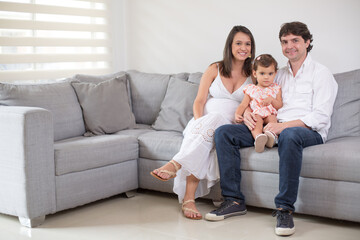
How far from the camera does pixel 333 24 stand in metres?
3.81

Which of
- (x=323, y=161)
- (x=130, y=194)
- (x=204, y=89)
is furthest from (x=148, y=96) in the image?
(x=323, y=161)

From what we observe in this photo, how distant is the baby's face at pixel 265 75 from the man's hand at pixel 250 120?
8.4 inches

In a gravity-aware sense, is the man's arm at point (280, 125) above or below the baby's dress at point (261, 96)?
below

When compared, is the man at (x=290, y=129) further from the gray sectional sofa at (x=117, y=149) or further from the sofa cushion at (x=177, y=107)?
the sofa cushion at (x=177, y=107)

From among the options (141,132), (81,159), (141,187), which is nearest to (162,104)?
(141,132)

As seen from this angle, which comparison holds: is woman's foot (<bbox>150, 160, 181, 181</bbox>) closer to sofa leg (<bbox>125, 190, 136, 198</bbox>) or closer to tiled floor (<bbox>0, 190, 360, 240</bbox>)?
tiled floor (<bbox>0, 190, 360, 240</bbox>)

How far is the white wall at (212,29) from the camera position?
3789 mm

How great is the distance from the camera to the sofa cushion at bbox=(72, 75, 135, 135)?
12.3 feet

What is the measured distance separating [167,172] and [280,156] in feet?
2.18

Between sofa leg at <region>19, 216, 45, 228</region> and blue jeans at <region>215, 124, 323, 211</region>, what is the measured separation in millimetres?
1092

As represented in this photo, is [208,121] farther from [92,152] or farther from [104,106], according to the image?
[104,106]

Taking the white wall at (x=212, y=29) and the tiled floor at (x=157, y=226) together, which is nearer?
the tiled floor at (x=157, y=226)

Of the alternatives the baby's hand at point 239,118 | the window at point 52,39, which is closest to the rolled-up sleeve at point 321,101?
the baby's hand at point 239,118

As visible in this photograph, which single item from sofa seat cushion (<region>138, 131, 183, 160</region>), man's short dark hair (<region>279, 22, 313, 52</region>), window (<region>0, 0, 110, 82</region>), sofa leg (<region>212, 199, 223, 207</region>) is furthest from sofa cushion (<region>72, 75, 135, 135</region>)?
man's short dark hair (<region>279, 22, 313, 52</region>)
